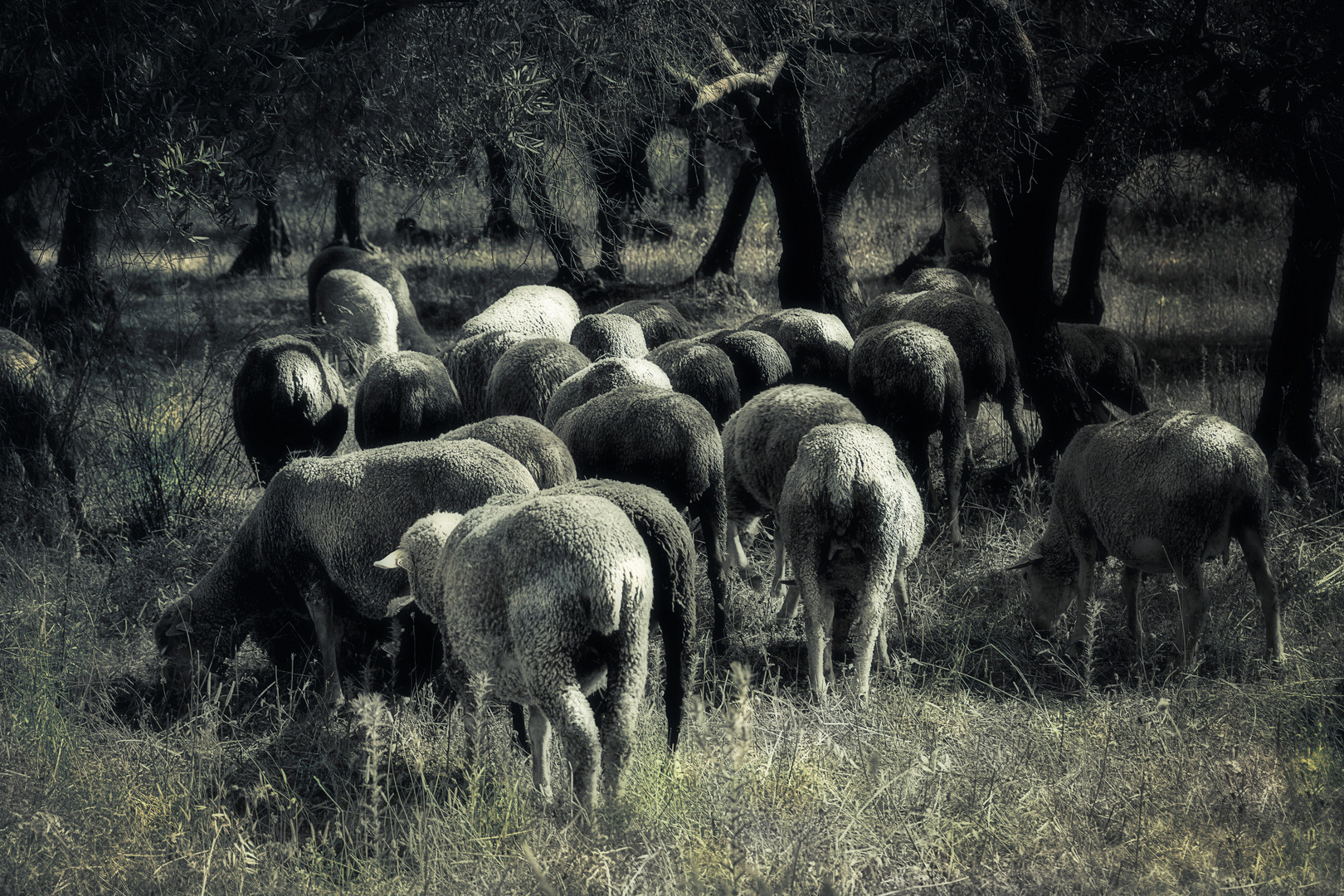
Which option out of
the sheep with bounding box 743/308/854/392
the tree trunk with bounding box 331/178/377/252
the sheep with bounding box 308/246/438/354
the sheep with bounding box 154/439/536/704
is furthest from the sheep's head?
the tree trunk with bounding box 331/178/377/252

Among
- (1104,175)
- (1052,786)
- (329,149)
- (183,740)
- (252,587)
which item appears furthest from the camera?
(1104,175)

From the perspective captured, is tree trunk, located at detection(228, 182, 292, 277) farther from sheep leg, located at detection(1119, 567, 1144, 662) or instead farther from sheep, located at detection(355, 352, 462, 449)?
sheep leg, located at detection(1119, 567, 1144, 662)

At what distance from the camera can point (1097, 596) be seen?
639 cm

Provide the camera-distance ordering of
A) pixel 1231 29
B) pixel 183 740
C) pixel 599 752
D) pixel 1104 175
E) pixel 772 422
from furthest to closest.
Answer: pixel 1104 175 < pixel 1231 29 < pixel 772 422 < pixel 183 740 < pixel 599 752

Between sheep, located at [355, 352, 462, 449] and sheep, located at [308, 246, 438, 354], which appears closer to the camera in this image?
sheep, located at [355, 352, 462, 449]

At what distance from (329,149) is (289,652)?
3.08m

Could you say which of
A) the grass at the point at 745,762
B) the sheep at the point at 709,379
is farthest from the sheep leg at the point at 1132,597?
the sheep at the point at 709,379

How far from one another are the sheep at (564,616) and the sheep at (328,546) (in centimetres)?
98

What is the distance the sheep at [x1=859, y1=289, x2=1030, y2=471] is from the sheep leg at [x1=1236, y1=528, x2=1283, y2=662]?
245 centimetres

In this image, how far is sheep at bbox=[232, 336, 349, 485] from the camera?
23.2 feet

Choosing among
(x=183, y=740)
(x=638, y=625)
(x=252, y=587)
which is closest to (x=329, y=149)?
(x=252, y=587)

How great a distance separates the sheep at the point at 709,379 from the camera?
6789 millimetres

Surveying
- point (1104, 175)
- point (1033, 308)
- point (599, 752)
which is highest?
point (1104, 175)

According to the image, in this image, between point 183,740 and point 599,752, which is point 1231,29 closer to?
point 599,752
